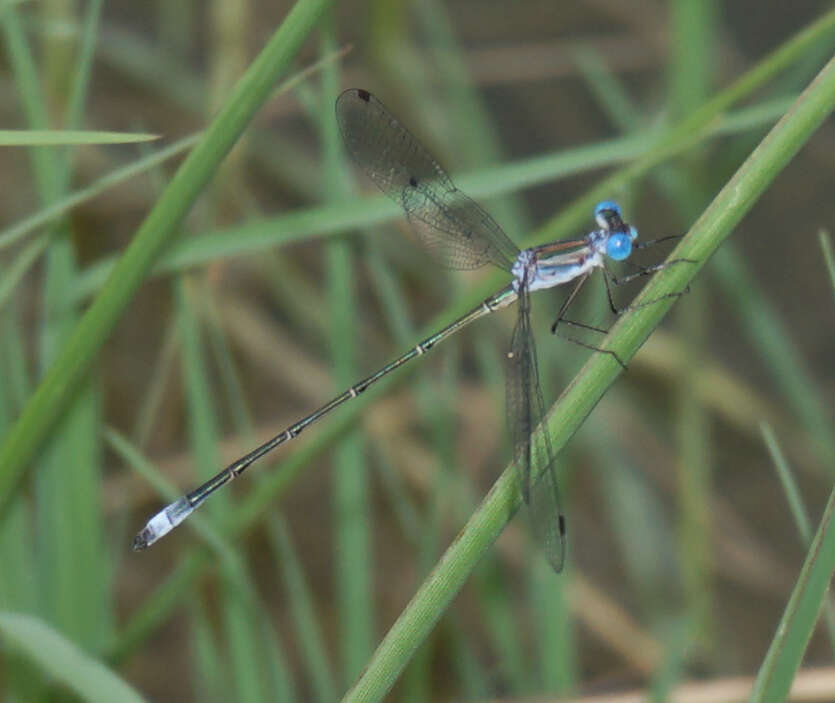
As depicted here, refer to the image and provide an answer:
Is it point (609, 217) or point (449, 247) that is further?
point (449, 247)

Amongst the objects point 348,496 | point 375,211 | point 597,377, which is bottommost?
point 348,496

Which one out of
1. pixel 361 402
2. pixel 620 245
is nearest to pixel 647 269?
pixel 620 245

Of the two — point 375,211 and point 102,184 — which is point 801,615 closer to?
point 375,211

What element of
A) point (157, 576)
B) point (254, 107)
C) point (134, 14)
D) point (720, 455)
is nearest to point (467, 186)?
point (254, 107)

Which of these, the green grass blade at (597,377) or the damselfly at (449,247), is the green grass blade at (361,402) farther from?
the green grass blade at (597,377)

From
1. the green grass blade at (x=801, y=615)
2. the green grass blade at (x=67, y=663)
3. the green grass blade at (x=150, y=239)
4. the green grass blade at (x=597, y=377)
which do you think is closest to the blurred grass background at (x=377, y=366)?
the green grass blade at (x=67, y=663)

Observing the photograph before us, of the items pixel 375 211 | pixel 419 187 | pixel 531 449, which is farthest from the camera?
pixel 419 187

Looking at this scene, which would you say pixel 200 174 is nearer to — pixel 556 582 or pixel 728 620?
pixel 556 582
